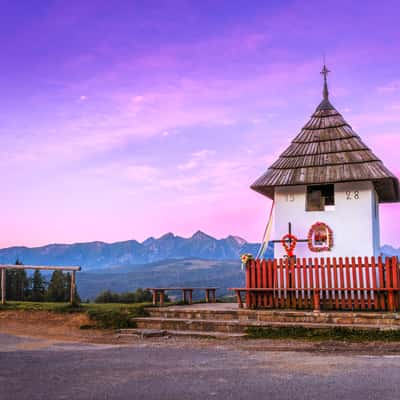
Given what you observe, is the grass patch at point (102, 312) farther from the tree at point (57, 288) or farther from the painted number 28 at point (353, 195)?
the tree at point (57, 288)

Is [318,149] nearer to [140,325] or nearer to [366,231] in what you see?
[366,231]

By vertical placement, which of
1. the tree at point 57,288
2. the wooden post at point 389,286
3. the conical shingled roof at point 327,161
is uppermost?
the conical shingled roof at point 327,161

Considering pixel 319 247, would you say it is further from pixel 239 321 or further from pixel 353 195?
pixel 239 321

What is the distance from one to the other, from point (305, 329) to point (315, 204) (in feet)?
19.0

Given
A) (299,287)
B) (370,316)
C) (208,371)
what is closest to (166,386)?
(208,371)

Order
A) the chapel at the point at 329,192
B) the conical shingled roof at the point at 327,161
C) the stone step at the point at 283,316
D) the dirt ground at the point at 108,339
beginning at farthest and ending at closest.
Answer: the chapel at the point at 329,192 < the conical shingled roof at the point at 327,161 < the stone step at the point at 283,316 < the dirt ground at the point at 108,339

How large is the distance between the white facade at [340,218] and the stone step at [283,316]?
11.8ft

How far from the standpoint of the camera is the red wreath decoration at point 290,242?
→ 17.4m

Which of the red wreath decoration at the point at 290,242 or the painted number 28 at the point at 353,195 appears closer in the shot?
the painted number 28 at the point at 353,195

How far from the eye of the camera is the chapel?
55.1 ft

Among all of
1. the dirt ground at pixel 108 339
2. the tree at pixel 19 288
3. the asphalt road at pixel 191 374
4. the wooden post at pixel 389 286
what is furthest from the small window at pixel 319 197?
the tree at pixel 19 288

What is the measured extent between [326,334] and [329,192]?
6.29 m

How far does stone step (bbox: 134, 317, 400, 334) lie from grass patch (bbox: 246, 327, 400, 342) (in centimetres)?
16

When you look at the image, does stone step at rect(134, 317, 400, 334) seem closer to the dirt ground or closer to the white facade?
the dirt ground
